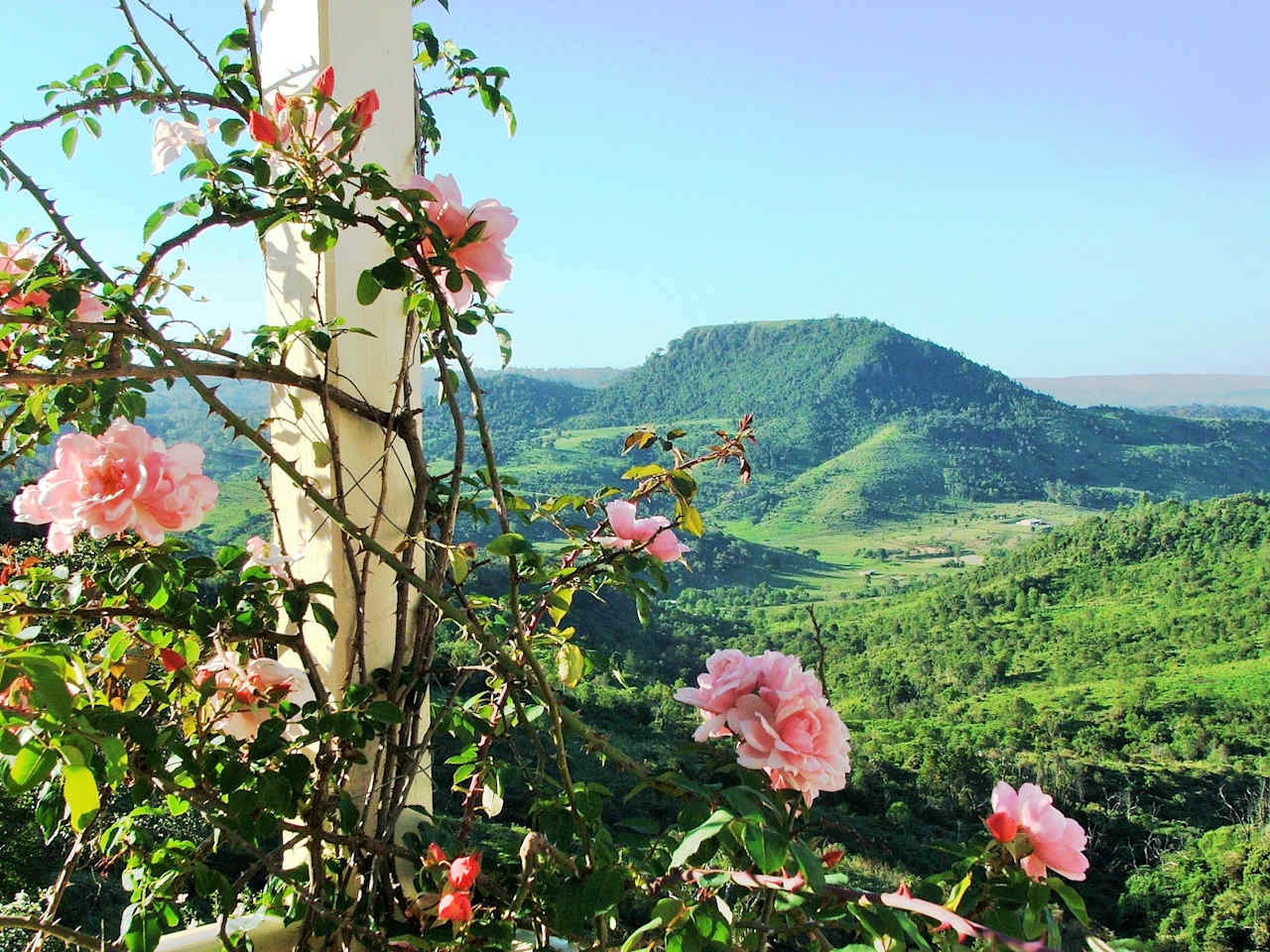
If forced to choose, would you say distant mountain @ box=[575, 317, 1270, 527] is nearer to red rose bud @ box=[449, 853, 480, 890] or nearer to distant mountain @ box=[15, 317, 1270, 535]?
distant mountain @ box=[15, 317, 1270, 535]

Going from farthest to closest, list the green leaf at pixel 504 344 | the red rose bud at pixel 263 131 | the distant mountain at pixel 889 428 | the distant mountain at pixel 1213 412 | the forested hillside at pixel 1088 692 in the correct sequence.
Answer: the distant mountain at pixel 1213 412, the distant mountain at pixel 889 428, the forested hillside at pixel 1088 692, the green leaf at pixel 504 344, the red rose bud at pixel 263 131

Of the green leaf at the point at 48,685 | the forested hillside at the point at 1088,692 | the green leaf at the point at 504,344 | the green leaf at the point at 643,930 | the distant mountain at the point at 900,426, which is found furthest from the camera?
the distant mountain at the point at 900,426

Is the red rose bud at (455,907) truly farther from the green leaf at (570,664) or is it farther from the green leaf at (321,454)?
the green leaf at (321,454)

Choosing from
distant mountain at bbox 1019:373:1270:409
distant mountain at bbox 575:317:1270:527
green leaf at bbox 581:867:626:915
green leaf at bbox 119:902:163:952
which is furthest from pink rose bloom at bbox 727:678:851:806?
distant mountain at bbox 1019:373:1270:409

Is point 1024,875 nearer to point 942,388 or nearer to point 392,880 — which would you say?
point 392,880

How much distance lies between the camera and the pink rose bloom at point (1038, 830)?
1.74ft

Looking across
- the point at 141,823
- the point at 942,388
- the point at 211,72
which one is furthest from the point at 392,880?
the point at 942,388

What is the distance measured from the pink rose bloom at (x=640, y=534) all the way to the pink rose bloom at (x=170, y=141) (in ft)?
1.55

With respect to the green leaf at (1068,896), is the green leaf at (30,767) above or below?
above

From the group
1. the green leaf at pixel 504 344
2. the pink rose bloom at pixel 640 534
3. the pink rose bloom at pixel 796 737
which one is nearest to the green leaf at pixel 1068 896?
the pink rose bloom at pixel 796 737

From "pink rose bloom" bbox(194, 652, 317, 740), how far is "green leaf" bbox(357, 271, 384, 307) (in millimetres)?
288

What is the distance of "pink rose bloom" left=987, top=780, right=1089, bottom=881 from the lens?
530mm

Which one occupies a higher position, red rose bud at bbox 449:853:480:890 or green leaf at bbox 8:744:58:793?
green leaf at bbox 8:744:58:793

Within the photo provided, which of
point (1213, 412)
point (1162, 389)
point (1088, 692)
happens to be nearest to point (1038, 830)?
point (1088, 692)
